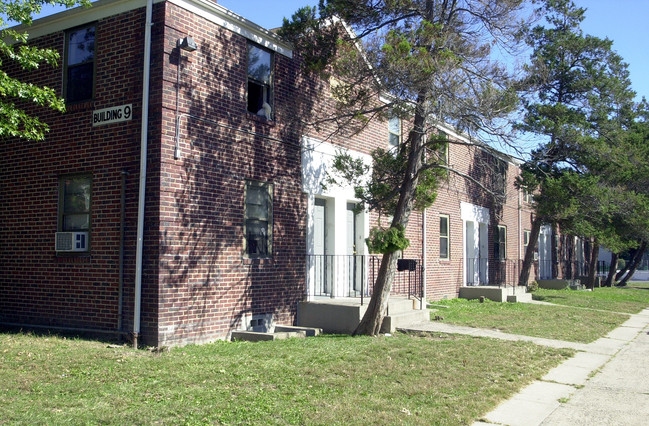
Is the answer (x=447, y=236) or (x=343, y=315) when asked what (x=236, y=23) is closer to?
(x=343, y=315)

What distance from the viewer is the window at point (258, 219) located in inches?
446

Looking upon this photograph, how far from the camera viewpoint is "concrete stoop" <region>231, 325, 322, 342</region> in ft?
34.0

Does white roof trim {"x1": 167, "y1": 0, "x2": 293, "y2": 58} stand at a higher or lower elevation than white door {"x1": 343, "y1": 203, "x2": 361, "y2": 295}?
higher

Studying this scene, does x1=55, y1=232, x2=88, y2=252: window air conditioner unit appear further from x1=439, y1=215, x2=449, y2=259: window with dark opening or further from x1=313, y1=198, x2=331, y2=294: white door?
x1=439, y1=215, x2=449, y2=259: window with dark opening

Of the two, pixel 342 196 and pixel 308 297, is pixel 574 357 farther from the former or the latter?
pixel 342 196

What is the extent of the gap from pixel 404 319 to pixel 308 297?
79.3 inches

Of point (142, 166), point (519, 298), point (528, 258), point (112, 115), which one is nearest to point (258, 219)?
point (142, 166)

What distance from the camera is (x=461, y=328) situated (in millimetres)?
12328

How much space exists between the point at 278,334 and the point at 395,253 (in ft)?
8.46

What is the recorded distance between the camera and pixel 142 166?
9.62 metres

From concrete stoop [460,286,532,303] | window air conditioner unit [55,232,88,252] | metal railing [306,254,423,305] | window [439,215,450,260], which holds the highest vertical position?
window [439,215,450,260]

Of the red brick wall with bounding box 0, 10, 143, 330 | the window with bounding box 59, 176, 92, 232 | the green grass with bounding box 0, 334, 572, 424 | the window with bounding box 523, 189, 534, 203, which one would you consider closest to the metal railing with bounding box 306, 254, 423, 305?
the green grass with bounding box 0, 334, 572, 424

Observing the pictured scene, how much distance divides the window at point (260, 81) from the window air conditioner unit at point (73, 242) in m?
3.85

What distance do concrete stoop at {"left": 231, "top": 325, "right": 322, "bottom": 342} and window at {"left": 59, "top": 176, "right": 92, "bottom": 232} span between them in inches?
129
